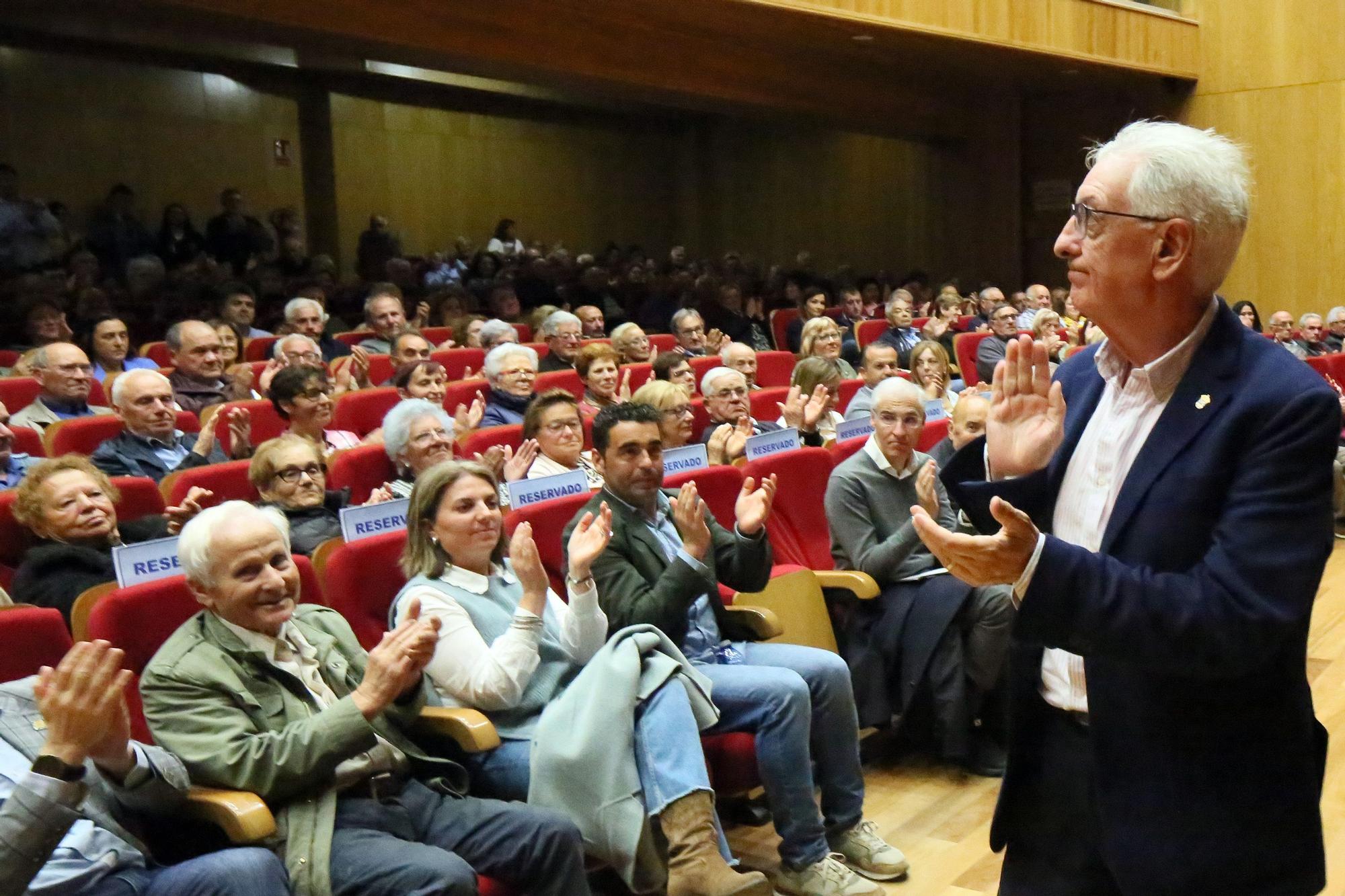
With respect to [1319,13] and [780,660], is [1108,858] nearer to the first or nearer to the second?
[780,660]

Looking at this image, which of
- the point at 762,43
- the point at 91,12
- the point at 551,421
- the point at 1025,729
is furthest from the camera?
the point at 762,43

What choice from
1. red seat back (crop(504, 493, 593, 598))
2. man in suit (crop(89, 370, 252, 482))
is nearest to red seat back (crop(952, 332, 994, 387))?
man in suit (crop(89, 370, 252, 482))

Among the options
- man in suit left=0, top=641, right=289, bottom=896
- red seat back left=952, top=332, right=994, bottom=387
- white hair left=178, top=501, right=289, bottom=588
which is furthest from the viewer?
red seat back left=952, top=332, right=994, bottom=387

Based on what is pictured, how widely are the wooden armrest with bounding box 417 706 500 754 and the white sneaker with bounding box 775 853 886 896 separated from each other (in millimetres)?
575

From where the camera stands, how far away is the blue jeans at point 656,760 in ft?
6.24

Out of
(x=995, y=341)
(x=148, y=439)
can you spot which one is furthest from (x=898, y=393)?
(x=995, y=341)

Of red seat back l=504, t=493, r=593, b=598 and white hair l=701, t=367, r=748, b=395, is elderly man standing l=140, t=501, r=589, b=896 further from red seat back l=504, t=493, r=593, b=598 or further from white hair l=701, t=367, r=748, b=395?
white hair l=701, t=367, r=748, b=395

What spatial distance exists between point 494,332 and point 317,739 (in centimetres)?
383

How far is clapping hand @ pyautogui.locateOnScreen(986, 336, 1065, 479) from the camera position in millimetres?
1053

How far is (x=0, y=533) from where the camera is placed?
2.62m

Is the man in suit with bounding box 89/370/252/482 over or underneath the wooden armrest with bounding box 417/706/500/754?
over

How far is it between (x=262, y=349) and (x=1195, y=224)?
4733 mm

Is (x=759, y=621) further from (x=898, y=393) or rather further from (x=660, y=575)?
(x=898, y=393)

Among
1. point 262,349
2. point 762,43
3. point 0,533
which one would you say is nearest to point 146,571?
point 0,533
